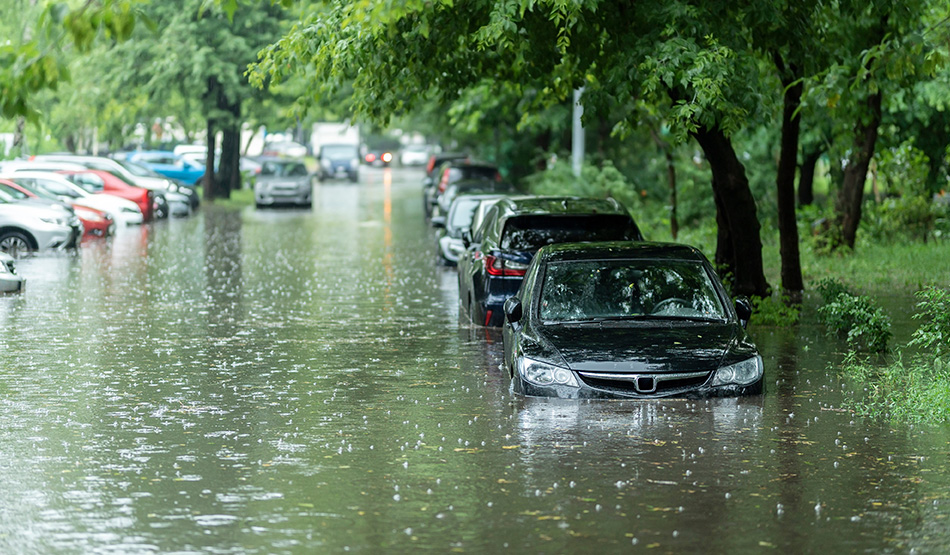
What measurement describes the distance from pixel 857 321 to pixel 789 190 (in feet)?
15.2

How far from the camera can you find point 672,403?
36.2 ft

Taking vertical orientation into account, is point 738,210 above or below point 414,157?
below

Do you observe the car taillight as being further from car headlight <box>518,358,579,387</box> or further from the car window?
the car window

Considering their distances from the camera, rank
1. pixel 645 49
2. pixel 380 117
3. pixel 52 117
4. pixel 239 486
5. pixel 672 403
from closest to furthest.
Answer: pixel 239 486
pixel 672 403
pixel 645 49
pixel 380 117
pixel 52 117

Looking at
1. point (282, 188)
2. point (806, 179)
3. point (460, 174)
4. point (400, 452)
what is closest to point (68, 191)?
point (460, 174)

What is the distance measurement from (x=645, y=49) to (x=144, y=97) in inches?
1553

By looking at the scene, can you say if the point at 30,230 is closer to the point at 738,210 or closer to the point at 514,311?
the point at 738,210

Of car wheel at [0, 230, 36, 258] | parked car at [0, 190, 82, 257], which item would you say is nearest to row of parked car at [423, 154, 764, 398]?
parked car at [0, 190, 82, 257]

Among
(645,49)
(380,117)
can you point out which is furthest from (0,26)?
(645,49)

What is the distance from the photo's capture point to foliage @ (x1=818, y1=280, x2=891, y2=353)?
14.2 m

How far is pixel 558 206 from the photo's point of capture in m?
16.6

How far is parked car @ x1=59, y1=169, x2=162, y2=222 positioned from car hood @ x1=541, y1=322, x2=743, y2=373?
29441 mm

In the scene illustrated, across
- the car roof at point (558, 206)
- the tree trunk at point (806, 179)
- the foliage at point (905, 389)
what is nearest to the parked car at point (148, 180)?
the tree trunk at point (806, 179)

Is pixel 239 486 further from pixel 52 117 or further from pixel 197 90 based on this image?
pixel 52 117
